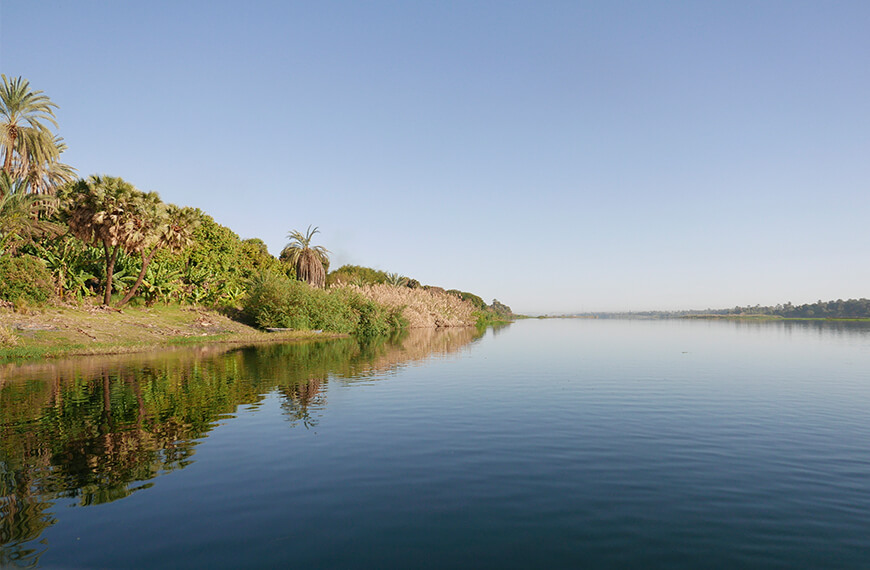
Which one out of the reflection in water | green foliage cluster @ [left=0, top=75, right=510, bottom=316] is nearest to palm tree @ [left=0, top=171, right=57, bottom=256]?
green foliage cluster @ [left=0, top=75, right=510, bottom=316]

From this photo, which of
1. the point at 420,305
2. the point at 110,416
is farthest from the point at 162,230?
the point at 420,305

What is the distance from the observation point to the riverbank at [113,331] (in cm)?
3459

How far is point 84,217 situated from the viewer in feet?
158

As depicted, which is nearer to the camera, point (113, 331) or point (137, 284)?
point (113, 331)

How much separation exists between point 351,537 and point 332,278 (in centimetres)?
12536

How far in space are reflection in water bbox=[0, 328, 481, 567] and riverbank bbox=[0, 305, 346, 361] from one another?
5.44 m

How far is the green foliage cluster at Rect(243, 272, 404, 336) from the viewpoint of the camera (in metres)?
62.1

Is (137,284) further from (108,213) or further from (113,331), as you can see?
(113,331)

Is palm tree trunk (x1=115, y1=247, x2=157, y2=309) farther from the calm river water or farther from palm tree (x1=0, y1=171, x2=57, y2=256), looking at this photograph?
the calm river water

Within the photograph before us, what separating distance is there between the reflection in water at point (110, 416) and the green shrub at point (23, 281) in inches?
626

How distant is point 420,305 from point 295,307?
45.4 metres

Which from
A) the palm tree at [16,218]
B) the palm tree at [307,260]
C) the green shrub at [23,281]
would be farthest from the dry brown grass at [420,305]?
the green shrub at [23,281]

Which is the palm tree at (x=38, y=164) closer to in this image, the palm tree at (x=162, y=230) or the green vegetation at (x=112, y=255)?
the green vegetation at (x=112, y=255)

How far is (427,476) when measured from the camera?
11102 mm
